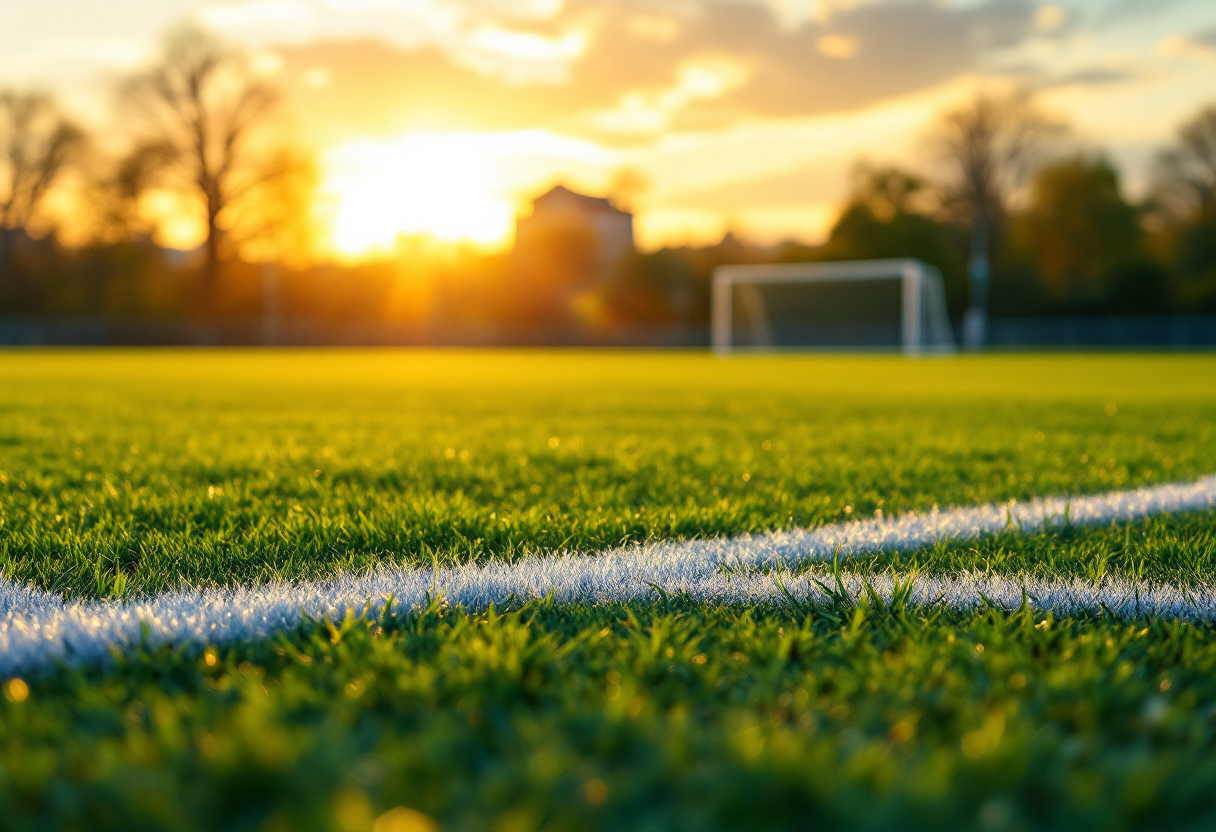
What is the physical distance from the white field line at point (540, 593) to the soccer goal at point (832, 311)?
96.6ft

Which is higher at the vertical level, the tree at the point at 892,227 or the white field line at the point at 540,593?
the tree at the point at 892,227

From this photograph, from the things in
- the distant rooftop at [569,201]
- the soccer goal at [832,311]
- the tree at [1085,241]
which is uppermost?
the distant rooftop at [569,201]

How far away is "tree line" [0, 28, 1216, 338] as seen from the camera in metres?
39.4

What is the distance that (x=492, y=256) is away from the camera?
50.3 meters

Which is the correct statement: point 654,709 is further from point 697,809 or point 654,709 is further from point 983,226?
point 983,226

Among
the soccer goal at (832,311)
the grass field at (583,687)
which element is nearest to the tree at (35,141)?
the soccer goal at (832,311)

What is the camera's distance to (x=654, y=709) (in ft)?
3.92

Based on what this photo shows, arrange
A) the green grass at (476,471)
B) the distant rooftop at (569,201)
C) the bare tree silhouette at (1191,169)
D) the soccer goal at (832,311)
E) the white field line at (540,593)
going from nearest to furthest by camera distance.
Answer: the white field line at (540,593) < the green grass at (476,471) < the soccer goal at (832,311) < the bare tree silhouette at (1191,169) < the distant rooftop at (569,201)

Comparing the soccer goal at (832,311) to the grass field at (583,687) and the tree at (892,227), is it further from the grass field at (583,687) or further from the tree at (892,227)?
the grass field at (583,687)

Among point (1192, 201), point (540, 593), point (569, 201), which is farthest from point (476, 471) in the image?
point (569, 201)

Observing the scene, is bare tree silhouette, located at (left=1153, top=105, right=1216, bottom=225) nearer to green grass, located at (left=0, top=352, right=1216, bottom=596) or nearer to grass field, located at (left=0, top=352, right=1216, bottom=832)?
green grass, located at (left=0, top=352, right=1216, bottom=596)

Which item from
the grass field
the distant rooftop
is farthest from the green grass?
the distant rooftop

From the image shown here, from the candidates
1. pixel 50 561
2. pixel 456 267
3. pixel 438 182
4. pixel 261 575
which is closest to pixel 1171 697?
pixel 261 575

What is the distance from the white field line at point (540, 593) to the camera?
5.16 ft
